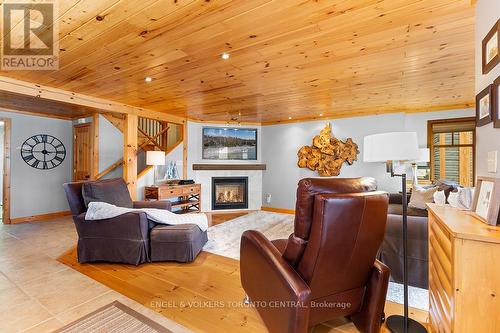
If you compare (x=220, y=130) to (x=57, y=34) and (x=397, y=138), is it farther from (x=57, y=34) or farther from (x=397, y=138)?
(x=397, y=138)

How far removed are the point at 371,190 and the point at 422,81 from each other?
8.15 feet

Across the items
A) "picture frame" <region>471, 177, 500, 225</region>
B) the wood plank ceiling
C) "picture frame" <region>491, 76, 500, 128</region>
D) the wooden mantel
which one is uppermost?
the wood plank ceiling

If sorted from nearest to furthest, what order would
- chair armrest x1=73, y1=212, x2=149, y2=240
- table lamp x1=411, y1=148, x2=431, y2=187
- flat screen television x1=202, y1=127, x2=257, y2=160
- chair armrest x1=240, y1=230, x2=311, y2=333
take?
1. chair armrest x1=240, y1=230, x2=311, y2=333
2. chair armrest x1=73, y1=212, x2=149, y2=240
3. table lamp x1=411, y1=148, x2=431, y2=187
4. flat screen television x1=202, y1=127, x2=257, y2=160

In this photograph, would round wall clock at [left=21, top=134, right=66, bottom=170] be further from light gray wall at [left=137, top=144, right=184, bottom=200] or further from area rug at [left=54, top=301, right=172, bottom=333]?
area rug at [left=54, top=301, right=172, bottom=333]

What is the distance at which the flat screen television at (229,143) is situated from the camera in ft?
19.0

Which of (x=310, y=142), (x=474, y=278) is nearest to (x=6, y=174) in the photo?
(x=310, y=142)

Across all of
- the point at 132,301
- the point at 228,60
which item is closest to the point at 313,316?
the point at 132,301

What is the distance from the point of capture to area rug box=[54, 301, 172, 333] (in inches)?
64.7

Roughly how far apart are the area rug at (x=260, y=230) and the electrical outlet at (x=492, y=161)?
4.39ft

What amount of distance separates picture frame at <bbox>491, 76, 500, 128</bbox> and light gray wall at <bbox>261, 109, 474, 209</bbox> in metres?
3.69

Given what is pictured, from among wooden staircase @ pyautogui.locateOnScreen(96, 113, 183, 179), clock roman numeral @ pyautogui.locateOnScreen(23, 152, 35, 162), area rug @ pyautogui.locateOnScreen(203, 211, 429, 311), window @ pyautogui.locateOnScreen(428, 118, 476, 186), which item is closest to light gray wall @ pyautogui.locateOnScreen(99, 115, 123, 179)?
wooden staircase @ pyautogui.locateOnScreen(96, 113, 183, 179)

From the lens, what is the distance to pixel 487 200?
1128mm

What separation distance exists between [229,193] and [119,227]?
3.44m

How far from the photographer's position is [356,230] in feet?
4.30
